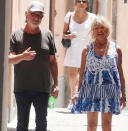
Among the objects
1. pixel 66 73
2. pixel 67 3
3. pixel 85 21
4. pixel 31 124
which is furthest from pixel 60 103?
pixel 31 124

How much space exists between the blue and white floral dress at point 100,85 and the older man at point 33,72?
20.2 inches

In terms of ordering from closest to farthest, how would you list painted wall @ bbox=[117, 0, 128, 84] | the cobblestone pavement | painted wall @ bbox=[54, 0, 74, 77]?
the cobblestone pavement → painted wall @ bbox=[54, 0, 74, 77] → painted wall @ bbox=[117, 0, 128, 84]

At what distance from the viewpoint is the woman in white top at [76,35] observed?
1145cm

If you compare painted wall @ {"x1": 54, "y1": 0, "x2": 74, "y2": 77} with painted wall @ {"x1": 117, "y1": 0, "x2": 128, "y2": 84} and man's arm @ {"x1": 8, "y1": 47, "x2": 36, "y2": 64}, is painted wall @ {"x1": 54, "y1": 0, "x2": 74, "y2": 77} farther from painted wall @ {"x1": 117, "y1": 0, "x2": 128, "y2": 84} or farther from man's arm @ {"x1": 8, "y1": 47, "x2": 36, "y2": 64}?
man's arm @ {"x1": 8, "y1": 47, "x2": 36, "y2": 64}

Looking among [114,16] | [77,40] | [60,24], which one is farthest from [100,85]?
[114,16]

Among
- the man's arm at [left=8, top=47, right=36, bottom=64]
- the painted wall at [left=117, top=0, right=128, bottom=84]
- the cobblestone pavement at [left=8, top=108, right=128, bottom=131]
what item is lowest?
the cobblestone pavement at [left=8, top=108, right=128, bottom=131]

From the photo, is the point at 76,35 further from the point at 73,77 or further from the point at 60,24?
the point at 60,24

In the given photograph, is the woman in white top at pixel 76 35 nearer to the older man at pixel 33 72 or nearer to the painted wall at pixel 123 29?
the older man at pixel 33 72

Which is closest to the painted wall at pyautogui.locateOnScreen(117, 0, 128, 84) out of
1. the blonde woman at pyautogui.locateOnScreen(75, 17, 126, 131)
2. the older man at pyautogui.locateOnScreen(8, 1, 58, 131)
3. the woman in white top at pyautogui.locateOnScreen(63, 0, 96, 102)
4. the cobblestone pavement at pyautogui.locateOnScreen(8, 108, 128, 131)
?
the cobblestone pavement at pyautogui.locateOnScreen(8, 108, 128, 131)

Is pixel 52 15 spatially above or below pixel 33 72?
above

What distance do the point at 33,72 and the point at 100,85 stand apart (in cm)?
79

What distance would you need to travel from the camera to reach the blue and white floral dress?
7.30m

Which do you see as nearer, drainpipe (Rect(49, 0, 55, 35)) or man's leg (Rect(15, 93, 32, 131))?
man's leg (Rect(15, 93, 32, 131))

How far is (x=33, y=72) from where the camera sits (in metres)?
6.90
